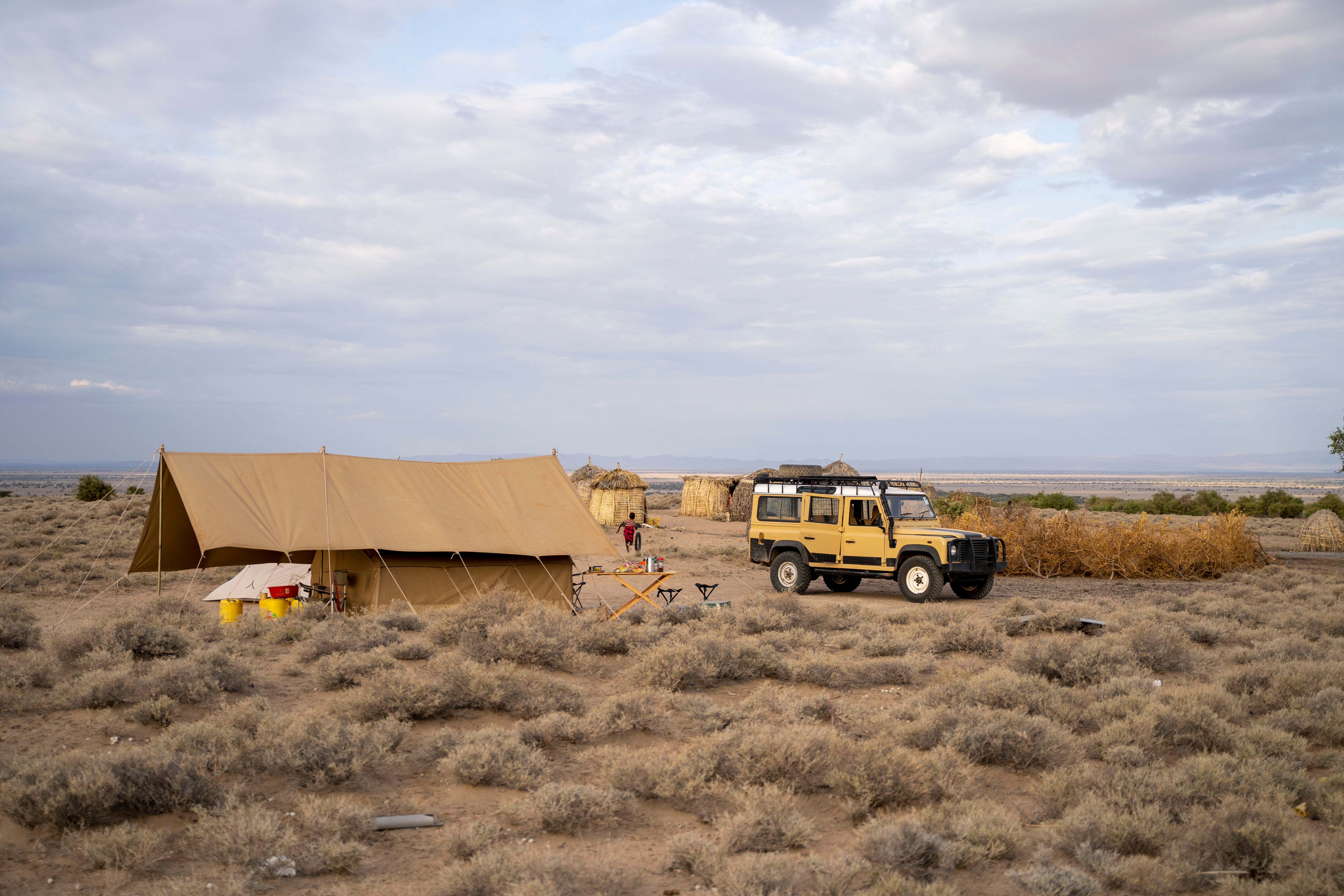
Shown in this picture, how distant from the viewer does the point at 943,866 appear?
4.91m

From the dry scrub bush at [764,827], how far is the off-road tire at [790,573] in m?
11.5

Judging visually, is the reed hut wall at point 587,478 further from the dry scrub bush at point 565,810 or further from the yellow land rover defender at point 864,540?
the dry scrub bush at point 565,810

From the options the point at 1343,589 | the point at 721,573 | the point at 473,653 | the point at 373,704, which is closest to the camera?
the point at 373,704

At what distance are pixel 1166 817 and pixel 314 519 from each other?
10665mm

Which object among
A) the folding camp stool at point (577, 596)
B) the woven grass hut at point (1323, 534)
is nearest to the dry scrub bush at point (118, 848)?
the folding camp stool at point (577, 596)

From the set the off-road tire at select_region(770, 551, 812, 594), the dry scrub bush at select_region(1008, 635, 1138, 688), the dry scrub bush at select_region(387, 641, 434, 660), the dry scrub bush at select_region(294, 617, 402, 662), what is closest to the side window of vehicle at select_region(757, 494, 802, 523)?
the off-road tire at select_region(770, 551, 812, 594)

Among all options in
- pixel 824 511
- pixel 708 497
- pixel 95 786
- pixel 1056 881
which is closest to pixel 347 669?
pixel 95 786

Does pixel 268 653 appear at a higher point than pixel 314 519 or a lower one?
lower

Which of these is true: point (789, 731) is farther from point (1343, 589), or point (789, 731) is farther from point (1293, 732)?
point (1343, 589)

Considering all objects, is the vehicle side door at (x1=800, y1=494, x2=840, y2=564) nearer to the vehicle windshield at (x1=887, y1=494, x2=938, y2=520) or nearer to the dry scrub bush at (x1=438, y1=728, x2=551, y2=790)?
the vehicle windshield at (x1=887, y1=494, x2=938, y2=520)

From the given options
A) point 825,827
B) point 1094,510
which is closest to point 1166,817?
point 825,827

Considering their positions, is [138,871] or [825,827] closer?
[138,871]

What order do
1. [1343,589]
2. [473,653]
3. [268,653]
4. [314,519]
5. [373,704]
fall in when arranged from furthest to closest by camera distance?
1. [1343,589]
2. [314,519]
3. [268,653]
4. [473,653]
5. [373,704]

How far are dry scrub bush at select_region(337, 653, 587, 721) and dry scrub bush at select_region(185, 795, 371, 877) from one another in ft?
5.39
